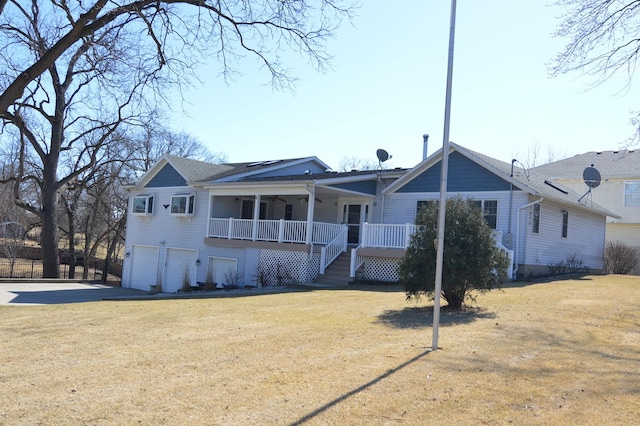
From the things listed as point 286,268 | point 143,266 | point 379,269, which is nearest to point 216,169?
point 143,266

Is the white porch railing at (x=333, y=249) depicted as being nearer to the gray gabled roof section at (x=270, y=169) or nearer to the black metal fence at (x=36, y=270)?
the gray gabled roof section at (x=270, y=169)

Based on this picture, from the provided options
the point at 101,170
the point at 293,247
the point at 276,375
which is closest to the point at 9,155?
the point at 101,170

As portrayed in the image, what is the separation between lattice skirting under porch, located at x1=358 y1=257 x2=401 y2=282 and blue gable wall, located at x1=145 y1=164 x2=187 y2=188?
12002 millimetres

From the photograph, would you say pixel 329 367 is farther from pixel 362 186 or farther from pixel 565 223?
pixel 565 223

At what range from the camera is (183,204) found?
91.5ft

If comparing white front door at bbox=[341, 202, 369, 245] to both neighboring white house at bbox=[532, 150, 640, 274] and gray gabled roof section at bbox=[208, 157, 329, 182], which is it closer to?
gray gabled roof section at bbox=[208, 157, 329, 182]

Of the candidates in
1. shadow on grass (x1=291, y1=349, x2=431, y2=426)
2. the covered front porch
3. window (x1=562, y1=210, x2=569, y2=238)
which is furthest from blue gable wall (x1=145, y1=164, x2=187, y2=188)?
shadow on grass (x1=291, y1=349, x2=431, y2=426)

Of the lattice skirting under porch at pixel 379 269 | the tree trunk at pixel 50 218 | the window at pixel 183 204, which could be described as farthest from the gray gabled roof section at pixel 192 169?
the lattice skirting under porch at pixel 379 269

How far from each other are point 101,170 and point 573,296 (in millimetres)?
31976

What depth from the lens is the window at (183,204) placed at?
27578 mm

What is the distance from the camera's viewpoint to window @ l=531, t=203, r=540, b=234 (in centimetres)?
2070

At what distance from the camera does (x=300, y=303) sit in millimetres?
14391

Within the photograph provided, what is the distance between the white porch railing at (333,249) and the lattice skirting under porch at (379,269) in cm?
174

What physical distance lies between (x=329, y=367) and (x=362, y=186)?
56.1 feet
